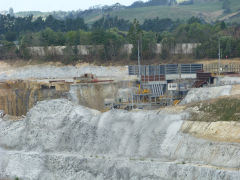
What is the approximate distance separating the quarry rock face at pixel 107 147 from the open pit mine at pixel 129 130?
67 millimetres

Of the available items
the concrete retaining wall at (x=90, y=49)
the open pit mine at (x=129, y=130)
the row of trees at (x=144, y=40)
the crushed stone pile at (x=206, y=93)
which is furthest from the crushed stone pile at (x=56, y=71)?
the crushed stone pile at (x=206, y=93)

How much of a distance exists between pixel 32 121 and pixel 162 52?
4055 centimetres

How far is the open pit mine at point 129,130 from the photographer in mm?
34156

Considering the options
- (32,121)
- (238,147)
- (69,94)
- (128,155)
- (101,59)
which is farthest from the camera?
(101,59)

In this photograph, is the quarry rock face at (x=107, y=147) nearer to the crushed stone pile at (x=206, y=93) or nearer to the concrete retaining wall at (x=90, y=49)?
the crushed stone pile at (x=206, y=93)

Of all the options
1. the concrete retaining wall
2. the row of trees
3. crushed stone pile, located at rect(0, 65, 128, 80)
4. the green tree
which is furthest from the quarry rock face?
the green tree

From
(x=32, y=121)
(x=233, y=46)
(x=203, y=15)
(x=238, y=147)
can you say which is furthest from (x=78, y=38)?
(x=203, y=15)

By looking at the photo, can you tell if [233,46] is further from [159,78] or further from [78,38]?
[78,38]

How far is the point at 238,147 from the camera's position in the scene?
31.5 metres

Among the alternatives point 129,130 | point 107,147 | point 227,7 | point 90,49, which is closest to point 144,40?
point 90,49

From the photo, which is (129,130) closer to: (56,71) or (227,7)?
(56,71)

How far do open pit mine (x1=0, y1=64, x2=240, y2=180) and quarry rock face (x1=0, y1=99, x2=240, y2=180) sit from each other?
7cm

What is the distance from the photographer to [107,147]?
40.0 m

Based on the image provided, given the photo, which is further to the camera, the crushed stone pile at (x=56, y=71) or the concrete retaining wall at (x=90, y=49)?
the concrete retaining wall at (x=90, y=49)
